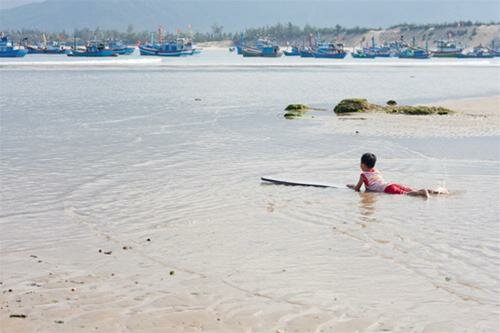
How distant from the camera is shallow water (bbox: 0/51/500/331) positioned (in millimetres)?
8047

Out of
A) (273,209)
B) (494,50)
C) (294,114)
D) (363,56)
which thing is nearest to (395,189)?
(273,209)

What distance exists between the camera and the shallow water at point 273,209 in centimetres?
805

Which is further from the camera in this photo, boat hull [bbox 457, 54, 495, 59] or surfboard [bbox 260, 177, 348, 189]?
boat hull [bbox 457, 54, 495, 59]

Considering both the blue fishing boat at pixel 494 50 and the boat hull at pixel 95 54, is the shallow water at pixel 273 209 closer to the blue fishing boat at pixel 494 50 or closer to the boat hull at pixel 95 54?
the boat hull at pixel 95 54

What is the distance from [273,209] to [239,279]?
A: 3.71 metres

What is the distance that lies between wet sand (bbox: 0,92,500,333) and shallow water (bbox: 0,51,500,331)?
0.03m

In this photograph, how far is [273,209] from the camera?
38.5 ft

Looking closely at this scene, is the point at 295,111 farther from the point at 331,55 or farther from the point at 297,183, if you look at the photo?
the point at 331,55

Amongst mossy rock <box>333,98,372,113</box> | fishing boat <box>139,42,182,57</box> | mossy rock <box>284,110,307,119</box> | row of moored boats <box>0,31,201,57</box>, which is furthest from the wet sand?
fishing boat <box>139,42,182,57</box>

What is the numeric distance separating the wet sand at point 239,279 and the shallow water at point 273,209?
0.03m

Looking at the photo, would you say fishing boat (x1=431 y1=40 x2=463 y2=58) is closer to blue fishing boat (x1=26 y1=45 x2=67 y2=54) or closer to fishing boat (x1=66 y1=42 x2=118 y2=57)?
fishing boat (x1=66 y1=42 x2=118 y2=57)

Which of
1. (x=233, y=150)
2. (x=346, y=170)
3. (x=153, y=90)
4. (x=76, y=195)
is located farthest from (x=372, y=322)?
(x=153, y=90)

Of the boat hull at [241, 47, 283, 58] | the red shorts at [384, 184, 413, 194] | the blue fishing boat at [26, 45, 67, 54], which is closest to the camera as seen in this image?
the red shorts at [384, 184, 413, 194]

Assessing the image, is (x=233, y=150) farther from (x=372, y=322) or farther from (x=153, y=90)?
(x=153, y=90)
